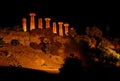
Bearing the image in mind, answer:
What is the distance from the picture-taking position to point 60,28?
160 ft

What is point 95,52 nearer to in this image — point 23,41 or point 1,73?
point 23,41

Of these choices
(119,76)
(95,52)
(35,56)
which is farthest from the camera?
(95,52)

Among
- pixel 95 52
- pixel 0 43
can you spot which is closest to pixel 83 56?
pixel 95 52

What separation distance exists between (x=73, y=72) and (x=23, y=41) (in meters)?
19.7

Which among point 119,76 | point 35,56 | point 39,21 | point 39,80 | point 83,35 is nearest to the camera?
point 39,80

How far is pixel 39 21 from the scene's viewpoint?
4694 centimetres

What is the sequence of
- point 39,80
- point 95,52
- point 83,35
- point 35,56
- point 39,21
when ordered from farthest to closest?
1. point 83,35
2. point 39,21
3. point 95,52
4. point 35,56
5. point 39,80

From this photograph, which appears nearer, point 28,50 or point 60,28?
point 28,50

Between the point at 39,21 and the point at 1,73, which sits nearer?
the point at 1,73

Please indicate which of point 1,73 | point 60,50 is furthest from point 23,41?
point 1,73

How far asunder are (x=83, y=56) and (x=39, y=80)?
68.9 ft

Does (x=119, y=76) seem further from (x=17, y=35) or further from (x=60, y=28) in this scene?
(x=60, y=28)

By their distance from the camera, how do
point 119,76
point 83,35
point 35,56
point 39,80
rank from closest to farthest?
point 39,80, point 119,76, point 35,56, point 83,35

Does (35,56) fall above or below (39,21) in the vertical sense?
below
